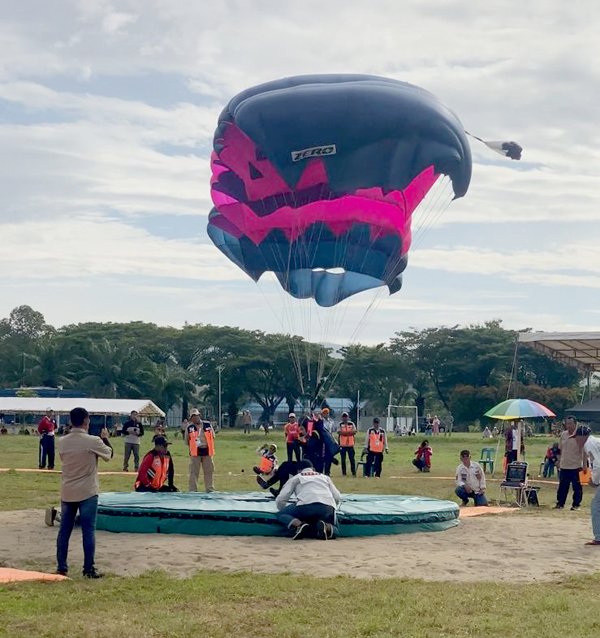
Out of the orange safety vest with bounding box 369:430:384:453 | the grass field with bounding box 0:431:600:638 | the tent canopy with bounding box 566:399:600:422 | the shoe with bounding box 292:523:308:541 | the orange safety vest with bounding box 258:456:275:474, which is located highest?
the tent canopy with bounding box 566:399:600:422

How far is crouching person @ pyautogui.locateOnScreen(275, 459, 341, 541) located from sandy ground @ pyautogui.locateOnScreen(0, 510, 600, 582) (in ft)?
0.59

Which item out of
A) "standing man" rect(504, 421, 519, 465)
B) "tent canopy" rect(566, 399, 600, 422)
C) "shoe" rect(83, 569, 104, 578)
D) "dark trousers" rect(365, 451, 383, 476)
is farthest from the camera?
"tent canopy" rect(566, 399, 600, 422)

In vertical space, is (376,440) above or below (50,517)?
above

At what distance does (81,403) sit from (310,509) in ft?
98.9

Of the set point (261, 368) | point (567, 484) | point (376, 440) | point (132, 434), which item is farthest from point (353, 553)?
point (261, 368)

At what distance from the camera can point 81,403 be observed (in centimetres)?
3834

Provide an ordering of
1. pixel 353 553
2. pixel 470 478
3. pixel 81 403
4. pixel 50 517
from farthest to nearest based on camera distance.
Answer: pixel 81 403, pixel 470 478, pixel 50 517, pixel 353 553

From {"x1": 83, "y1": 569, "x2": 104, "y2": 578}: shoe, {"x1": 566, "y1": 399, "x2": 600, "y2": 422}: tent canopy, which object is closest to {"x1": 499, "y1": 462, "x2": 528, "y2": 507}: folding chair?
{"x1": 83, "y1": 569, "x2": 104, "y2": 578}: shoe

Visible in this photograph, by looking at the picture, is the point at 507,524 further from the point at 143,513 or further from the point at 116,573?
the point at 116,573

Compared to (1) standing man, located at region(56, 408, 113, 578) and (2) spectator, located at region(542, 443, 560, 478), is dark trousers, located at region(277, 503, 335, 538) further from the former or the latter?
(2) spectator, located at region(542, 443, 560, 478)

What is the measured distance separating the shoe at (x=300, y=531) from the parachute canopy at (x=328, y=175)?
231 inches

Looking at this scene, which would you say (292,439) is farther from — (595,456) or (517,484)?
(595,456)

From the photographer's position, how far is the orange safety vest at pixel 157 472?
12141 mm

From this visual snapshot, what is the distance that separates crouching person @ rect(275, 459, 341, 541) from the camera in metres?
9.51
